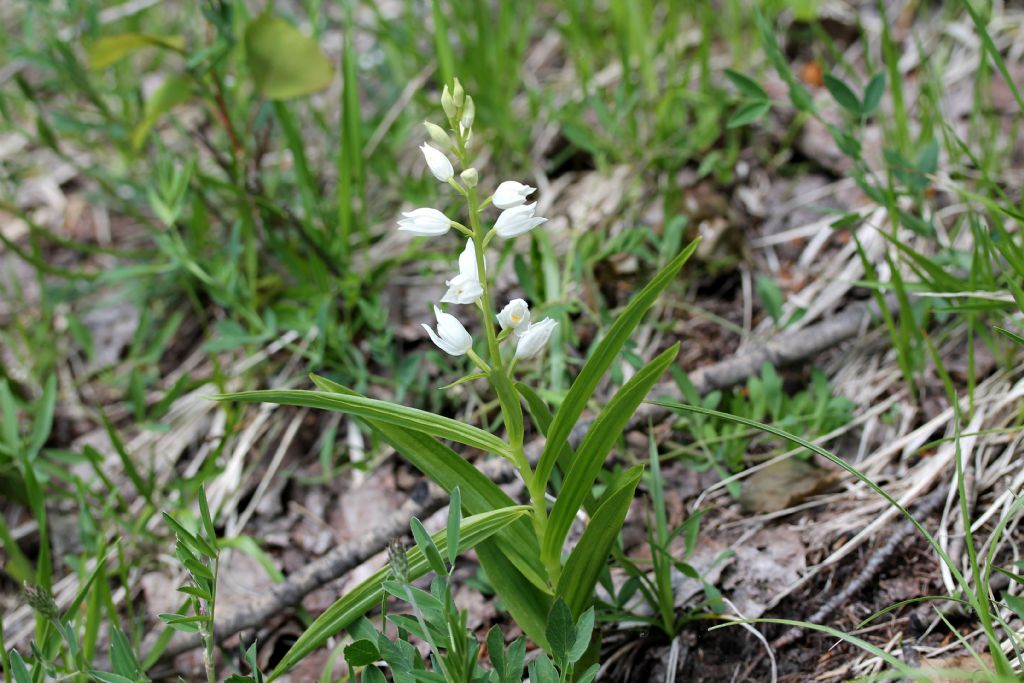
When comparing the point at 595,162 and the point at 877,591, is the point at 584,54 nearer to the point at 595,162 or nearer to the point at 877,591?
the point at 595,162

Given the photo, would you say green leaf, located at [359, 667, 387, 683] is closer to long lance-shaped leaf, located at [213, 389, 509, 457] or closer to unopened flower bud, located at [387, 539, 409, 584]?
unopened flower bud, located at [387, 539, 409, 584]

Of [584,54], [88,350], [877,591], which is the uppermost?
[584,54]

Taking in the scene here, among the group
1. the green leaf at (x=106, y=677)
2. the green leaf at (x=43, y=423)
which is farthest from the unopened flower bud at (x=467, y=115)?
the green leaf at (x=43, y=423)

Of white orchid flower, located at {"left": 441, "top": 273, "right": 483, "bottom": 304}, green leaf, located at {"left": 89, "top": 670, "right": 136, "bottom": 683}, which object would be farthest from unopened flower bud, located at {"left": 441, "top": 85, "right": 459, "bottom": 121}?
green leaf, located at {"left": 89, "top": 670, "right": 136, "bottom": 683}

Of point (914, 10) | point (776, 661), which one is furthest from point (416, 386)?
point (914, 10)

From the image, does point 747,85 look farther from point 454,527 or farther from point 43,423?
point 43,423

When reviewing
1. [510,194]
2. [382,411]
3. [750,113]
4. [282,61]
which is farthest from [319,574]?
[750,113]

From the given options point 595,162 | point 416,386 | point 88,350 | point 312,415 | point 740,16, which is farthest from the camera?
point 740,16
